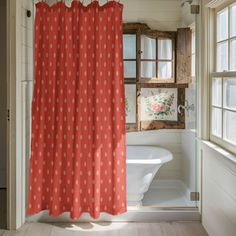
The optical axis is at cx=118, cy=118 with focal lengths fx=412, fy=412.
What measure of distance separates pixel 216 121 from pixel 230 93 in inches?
19.5

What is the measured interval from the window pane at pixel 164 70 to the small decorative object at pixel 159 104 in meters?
0.16

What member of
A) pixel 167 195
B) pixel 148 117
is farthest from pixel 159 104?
pixel 167 195

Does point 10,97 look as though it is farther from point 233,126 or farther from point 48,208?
point 233,126

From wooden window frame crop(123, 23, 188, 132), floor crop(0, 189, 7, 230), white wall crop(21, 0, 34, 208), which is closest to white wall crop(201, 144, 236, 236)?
wooden window frame crop(123, 23, 188, 132)

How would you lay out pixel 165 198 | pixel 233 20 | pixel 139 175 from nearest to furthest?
1. pixel 233 20
2. pixel 139 175
3. pixel 165 198

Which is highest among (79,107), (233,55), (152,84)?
(233,55)

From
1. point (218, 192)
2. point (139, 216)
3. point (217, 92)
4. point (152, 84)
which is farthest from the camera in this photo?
point (152, 84)

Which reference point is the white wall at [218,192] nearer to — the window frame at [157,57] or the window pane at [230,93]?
the window pane at [230,93]

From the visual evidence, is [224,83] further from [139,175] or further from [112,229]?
[112,229]

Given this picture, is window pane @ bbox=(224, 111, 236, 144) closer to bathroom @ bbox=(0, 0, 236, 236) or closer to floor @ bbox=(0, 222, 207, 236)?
bathroom @ bbox=(0, 0, 236, 236)

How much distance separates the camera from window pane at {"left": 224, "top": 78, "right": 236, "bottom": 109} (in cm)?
304

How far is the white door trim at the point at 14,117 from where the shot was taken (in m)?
3.57

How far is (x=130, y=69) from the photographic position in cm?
462

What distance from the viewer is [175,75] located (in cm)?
471
